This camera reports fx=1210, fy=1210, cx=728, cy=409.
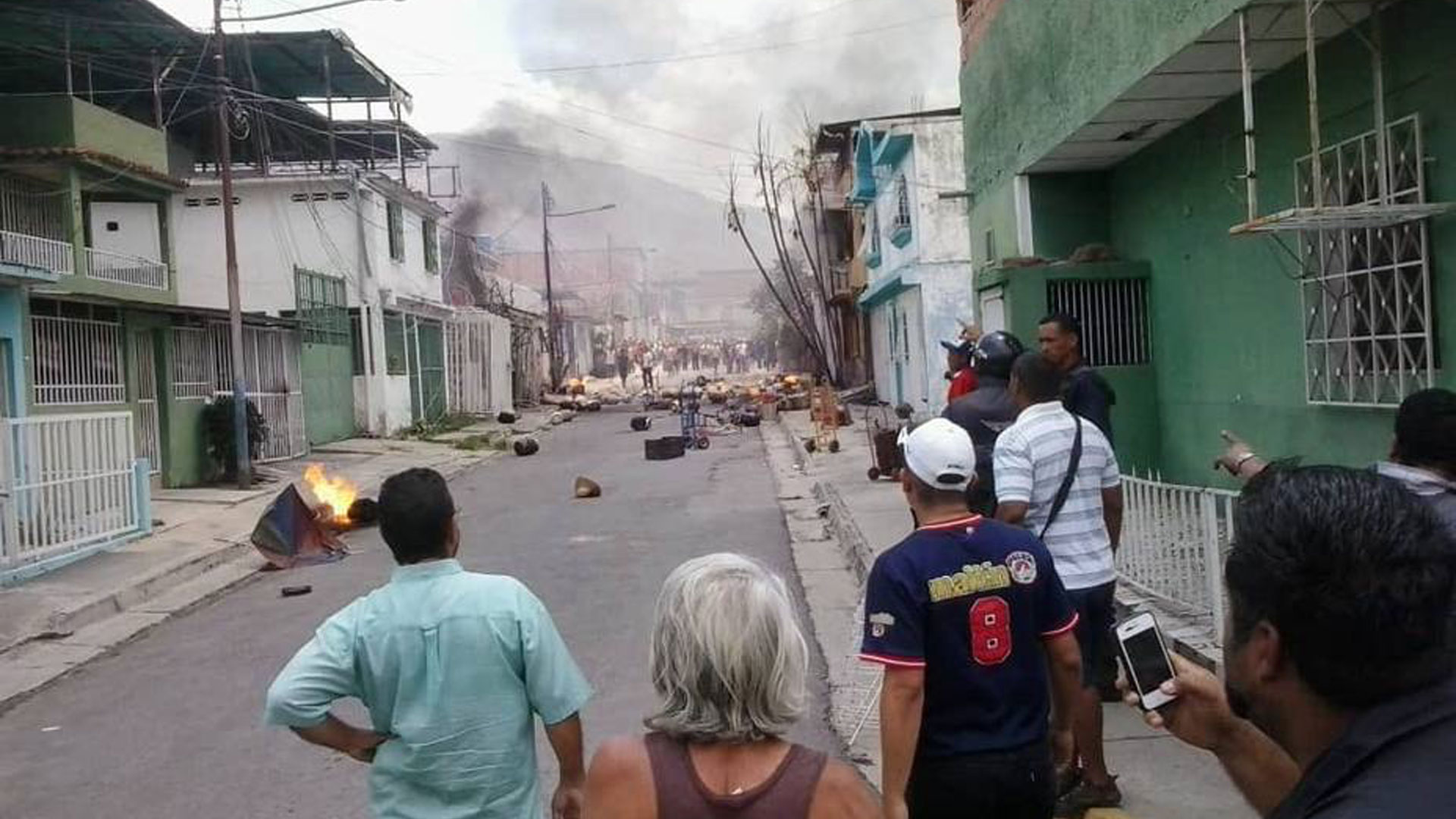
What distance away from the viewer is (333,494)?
14.4m

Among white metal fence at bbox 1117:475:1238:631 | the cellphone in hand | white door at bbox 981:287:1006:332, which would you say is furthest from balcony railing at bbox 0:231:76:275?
the cellphone in hand

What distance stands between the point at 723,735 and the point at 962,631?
1.11 meters

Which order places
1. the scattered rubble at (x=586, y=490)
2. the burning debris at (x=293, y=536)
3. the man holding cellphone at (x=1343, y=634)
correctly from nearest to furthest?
the man holding cellphone at (x=1343, y=634) < the burning debris at (x=293, y=536) < the scattered rubble at (x=586, y=490)

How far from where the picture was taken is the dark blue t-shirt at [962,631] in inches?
116

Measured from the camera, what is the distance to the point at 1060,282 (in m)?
11.2

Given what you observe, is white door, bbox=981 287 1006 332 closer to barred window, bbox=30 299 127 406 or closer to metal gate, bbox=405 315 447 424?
barred window, bbox=30 299 127 406

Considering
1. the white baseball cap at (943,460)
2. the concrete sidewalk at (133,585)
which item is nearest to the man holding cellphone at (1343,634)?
the white baseball cap at (943,460)

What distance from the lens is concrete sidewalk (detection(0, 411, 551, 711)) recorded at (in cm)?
855

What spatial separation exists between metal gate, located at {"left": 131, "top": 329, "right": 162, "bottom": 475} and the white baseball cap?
16161 mm

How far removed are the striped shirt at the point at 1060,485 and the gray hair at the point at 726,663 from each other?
237 centimetres

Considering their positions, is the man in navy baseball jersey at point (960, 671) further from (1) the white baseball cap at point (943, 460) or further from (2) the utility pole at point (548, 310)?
(2) the utility pole at point (548, 310)

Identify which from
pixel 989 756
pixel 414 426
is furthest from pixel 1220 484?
pixel 414 426

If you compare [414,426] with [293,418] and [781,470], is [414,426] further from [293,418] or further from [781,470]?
[781,470]

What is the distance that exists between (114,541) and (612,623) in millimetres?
6767
